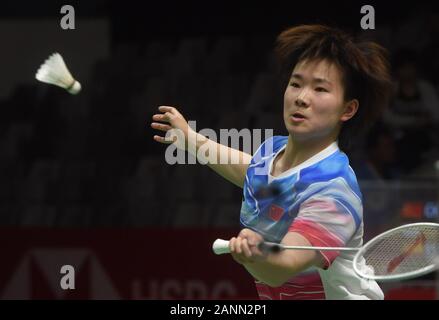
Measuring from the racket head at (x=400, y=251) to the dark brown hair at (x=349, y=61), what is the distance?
0.32 meters

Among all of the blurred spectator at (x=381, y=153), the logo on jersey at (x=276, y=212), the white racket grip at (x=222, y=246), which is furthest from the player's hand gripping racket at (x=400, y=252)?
the blurred spectator at (x=381, y=153)

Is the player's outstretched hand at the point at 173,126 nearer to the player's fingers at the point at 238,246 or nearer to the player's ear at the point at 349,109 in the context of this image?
the player's ear at the point at 349,109

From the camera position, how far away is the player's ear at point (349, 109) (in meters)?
3.86

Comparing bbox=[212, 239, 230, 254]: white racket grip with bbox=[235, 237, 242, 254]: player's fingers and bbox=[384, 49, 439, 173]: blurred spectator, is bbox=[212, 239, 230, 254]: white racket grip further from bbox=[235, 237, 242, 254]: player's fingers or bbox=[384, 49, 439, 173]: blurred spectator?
bbox=[384, 49, 439, 173]: blurred spectator

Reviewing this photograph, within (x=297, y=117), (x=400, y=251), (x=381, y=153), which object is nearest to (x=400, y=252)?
(x=400, y=251)

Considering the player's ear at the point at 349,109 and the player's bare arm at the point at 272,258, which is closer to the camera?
the player's bare arm at the point at 272,258

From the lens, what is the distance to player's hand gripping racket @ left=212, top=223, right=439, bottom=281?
12.4 feet

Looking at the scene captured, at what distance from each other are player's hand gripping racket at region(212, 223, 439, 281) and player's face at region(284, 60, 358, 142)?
0.37m

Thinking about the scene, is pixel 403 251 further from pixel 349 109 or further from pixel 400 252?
pixel 349 109

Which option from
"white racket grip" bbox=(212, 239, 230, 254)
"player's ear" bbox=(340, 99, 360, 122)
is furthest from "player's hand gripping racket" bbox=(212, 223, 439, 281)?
"white racket grip" bbox=(212, 239, 230, 254)

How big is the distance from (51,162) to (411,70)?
95.5 inches
